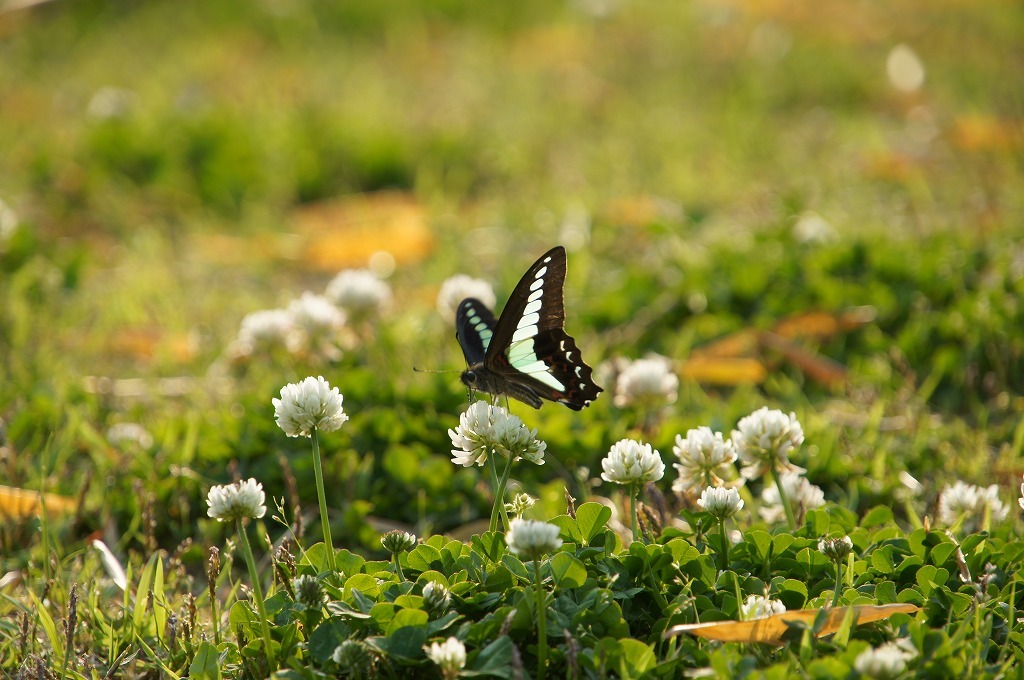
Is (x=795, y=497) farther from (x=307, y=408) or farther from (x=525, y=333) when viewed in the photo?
(x=307, y=408)

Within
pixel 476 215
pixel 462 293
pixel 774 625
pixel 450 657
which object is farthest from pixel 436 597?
pixel 476 215

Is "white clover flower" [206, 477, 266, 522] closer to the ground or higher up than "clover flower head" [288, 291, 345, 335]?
higher up

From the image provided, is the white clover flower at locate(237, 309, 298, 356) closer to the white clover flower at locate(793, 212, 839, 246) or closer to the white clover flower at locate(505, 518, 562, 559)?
the white clover flower at locate(505, 518, 562, 559)

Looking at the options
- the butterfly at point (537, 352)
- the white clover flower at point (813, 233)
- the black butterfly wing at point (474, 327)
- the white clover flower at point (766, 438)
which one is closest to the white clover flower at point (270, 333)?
the black butterfly wing at point (474, 327)

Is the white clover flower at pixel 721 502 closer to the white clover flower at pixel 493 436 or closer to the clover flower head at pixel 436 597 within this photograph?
the white clover flower at pixel 493 436

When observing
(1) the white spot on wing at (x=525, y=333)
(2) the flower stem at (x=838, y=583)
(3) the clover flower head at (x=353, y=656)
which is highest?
(1) the white spot on wing at (x=525, y=333)

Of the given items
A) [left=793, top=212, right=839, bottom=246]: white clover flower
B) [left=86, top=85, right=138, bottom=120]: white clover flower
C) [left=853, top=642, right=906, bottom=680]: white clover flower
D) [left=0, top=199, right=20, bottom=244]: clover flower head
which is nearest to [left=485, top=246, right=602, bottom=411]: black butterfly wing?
[left=853, top=642, right=906, bottom=680]: white clover flower
